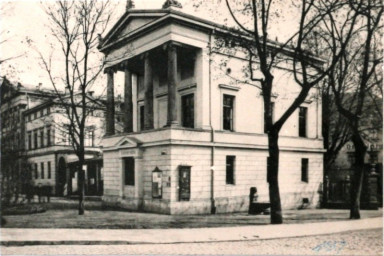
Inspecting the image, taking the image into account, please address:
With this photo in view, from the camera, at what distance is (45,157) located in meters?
42.6

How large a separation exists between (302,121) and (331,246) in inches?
682


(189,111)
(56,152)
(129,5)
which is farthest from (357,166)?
(56,152)

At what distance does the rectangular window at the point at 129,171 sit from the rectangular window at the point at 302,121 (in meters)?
11.2

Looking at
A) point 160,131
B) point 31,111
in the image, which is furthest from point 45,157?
point 160,131

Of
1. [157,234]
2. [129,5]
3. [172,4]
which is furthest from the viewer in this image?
[129,5]

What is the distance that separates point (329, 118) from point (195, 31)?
47.7 ft

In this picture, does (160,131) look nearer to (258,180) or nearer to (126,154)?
(126,154)

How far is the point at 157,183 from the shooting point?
2112cm

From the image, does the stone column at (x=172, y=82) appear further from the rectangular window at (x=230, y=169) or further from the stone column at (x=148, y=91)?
the rectangular window at (x=230, y=169)

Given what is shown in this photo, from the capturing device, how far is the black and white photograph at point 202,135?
13125 mm

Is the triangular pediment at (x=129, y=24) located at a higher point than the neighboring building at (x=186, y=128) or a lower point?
higher

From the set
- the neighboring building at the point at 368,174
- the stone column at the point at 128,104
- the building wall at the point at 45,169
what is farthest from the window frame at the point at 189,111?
the building wall at the point at 45,169

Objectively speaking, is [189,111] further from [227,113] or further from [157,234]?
[157,234]

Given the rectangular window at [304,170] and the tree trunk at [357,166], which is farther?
the rectangular window at [304,170]
